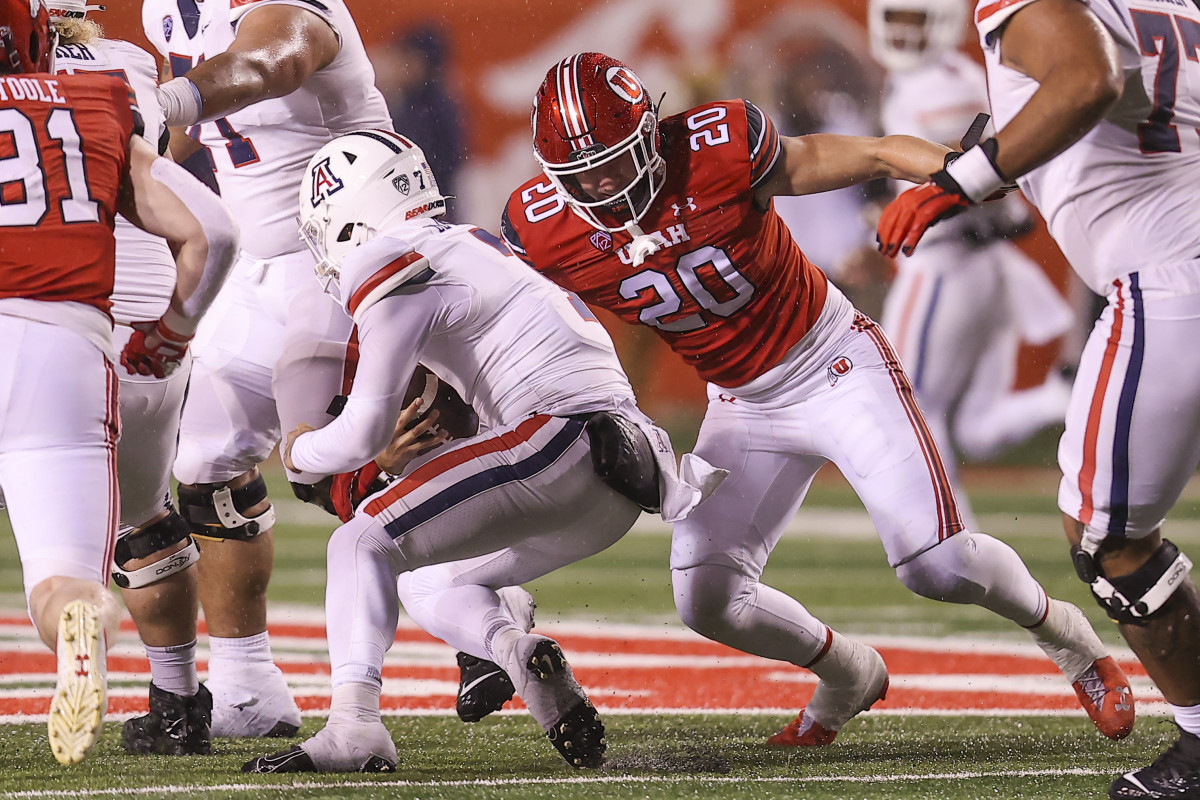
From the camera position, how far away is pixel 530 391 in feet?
9.01

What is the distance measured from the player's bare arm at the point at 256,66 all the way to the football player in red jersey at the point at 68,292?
1.32 feet

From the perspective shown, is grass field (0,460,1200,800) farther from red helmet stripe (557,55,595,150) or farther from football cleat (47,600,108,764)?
red helmet stripe (557,55,595,150)

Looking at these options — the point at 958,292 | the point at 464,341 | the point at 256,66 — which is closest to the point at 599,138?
the point at 464,341

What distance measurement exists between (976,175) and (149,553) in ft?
5.92

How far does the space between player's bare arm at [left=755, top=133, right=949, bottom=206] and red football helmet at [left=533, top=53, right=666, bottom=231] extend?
0.81 ft

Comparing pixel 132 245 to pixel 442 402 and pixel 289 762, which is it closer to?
pixel 442 402

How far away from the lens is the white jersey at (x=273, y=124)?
3.36 m

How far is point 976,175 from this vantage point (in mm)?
2295

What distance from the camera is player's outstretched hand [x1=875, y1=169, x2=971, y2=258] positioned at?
2.31 m

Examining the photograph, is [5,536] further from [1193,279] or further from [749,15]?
[1193,279]

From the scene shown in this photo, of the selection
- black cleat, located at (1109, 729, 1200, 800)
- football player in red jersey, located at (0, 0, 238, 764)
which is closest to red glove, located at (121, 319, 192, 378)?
football player in red jersey, located at (0, 0, 238, 764)

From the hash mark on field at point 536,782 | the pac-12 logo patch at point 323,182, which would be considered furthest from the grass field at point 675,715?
the pac-12 logo patch at point 323,182

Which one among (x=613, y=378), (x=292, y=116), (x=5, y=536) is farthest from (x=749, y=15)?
(x=613, y=378)

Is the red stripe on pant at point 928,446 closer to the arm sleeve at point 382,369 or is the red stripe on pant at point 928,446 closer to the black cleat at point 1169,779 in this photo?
the black cleat at point 1169,779
